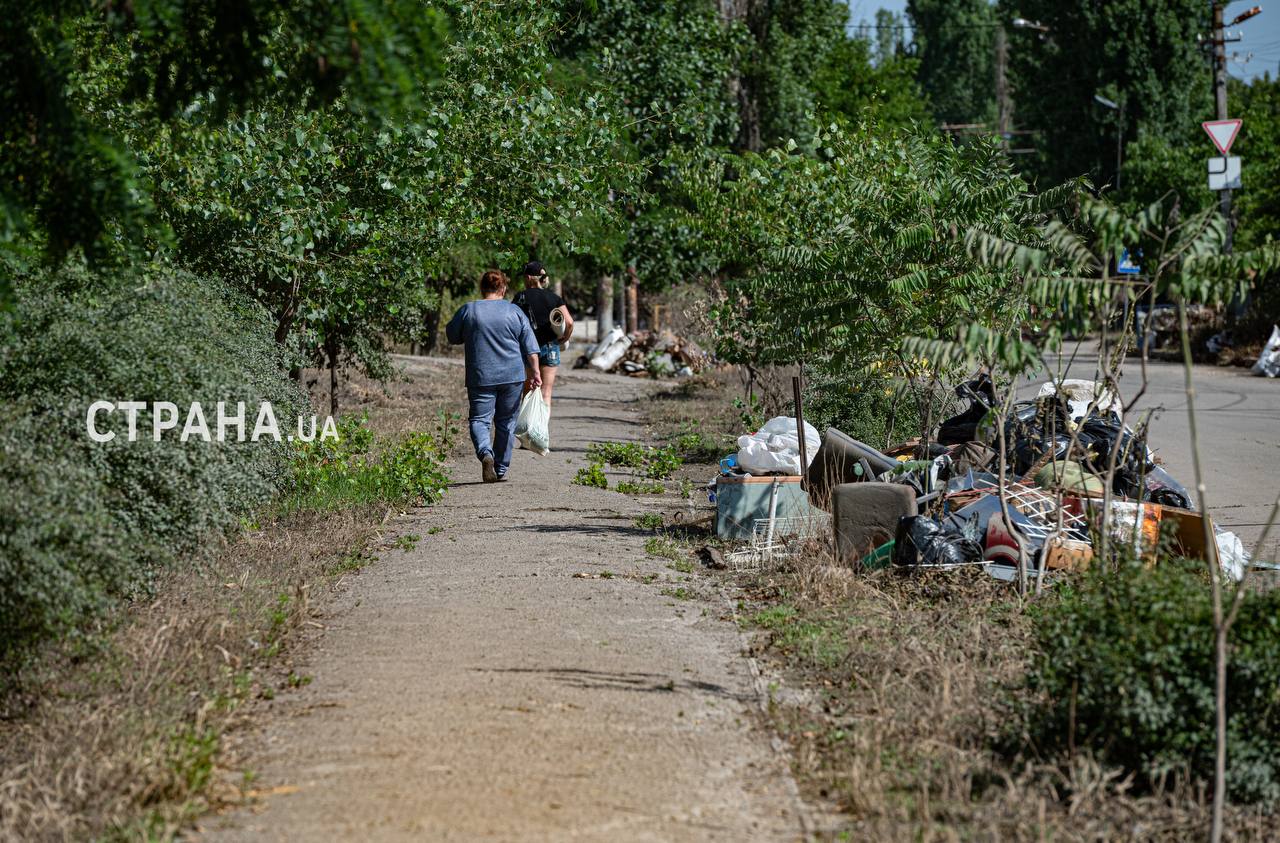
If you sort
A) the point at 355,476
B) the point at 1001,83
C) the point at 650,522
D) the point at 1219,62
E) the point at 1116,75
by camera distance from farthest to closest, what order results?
1. the point at 1001,83
2. the point at 1116,75
3. the point at 1219,62
4. the point at 355,476
5. the point at 650,522

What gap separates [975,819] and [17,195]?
353cm

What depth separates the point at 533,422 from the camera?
11.9 m

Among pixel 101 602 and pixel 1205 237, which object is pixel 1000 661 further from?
pixel 101 602

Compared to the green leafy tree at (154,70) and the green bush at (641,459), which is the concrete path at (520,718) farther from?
the green bush at (641,459)

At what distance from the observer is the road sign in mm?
29031

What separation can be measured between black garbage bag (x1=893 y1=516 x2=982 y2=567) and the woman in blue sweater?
4926 mm

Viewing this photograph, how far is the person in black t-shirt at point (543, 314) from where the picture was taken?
1329 cm

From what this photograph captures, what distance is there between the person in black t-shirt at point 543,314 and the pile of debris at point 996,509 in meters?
4.49

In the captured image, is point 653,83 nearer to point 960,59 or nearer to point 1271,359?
point 1271,359

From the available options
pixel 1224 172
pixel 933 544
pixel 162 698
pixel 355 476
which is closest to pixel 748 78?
pixel 1224 172

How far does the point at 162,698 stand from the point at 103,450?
1.31m

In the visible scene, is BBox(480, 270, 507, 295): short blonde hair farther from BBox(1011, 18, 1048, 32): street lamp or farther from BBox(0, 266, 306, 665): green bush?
BBox(1011, 18, 1048, 32): street lamp

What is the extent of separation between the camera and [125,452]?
20.0 ft

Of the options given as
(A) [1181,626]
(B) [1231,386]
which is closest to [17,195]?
(A) [1181,626]
